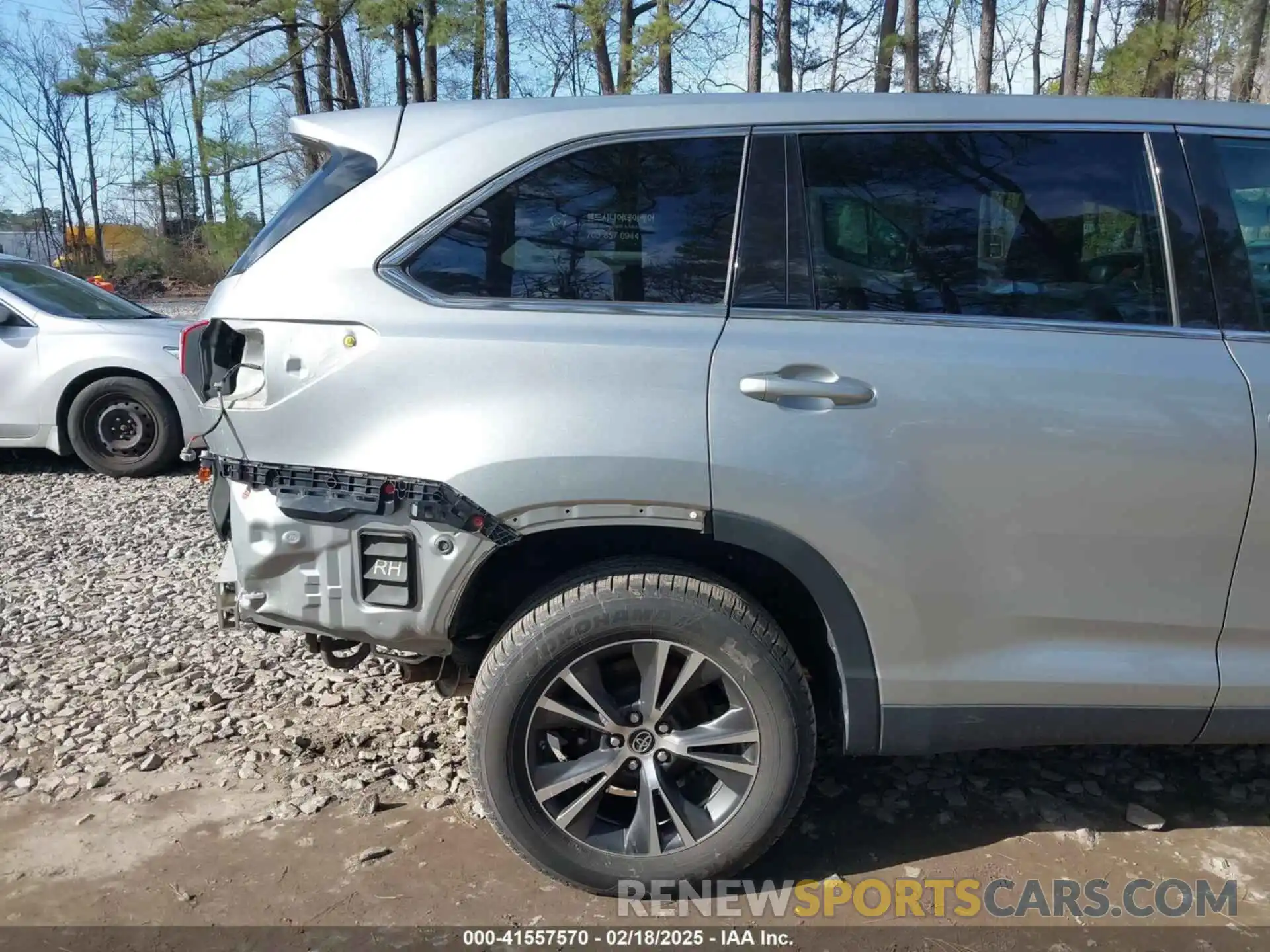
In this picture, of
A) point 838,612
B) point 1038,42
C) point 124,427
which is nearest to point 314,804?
point 838,612

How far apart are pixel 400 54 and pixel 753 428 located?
20701mm

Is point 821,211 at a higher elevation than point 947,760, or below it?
higher

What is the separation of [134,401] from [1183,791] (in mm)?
6681

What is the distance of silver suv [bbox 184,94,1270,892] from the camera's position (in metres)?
2.42

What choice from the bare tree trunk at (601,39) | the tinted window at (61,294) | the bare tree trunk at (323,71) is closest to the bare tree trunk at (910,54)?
the bare tree trunk at (601,39)

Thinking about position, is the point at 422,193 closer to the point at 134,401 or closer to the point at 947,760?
the point at 947,760

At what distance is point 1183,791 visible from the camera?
3195mm

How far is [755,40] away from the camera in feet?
54.7

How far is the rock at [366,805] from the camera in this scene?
3059 millimetres

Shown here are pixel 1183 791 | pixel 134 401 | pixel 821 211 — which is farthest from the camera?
pixel 134 401

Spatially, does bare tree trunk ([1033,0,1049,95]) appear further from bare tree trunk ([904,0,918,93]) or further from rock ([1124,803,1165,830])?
rock ([1124,803,1165,830])

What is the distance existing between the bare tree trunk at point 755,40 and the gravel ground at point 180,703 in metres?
14.1

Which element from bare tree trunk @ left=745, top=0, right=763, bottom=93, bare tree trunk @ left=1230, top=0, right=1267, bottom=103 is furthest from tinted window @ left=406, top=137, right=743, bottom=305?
bare tree trunk @ left=745, top=0, right=763, bottom=93
